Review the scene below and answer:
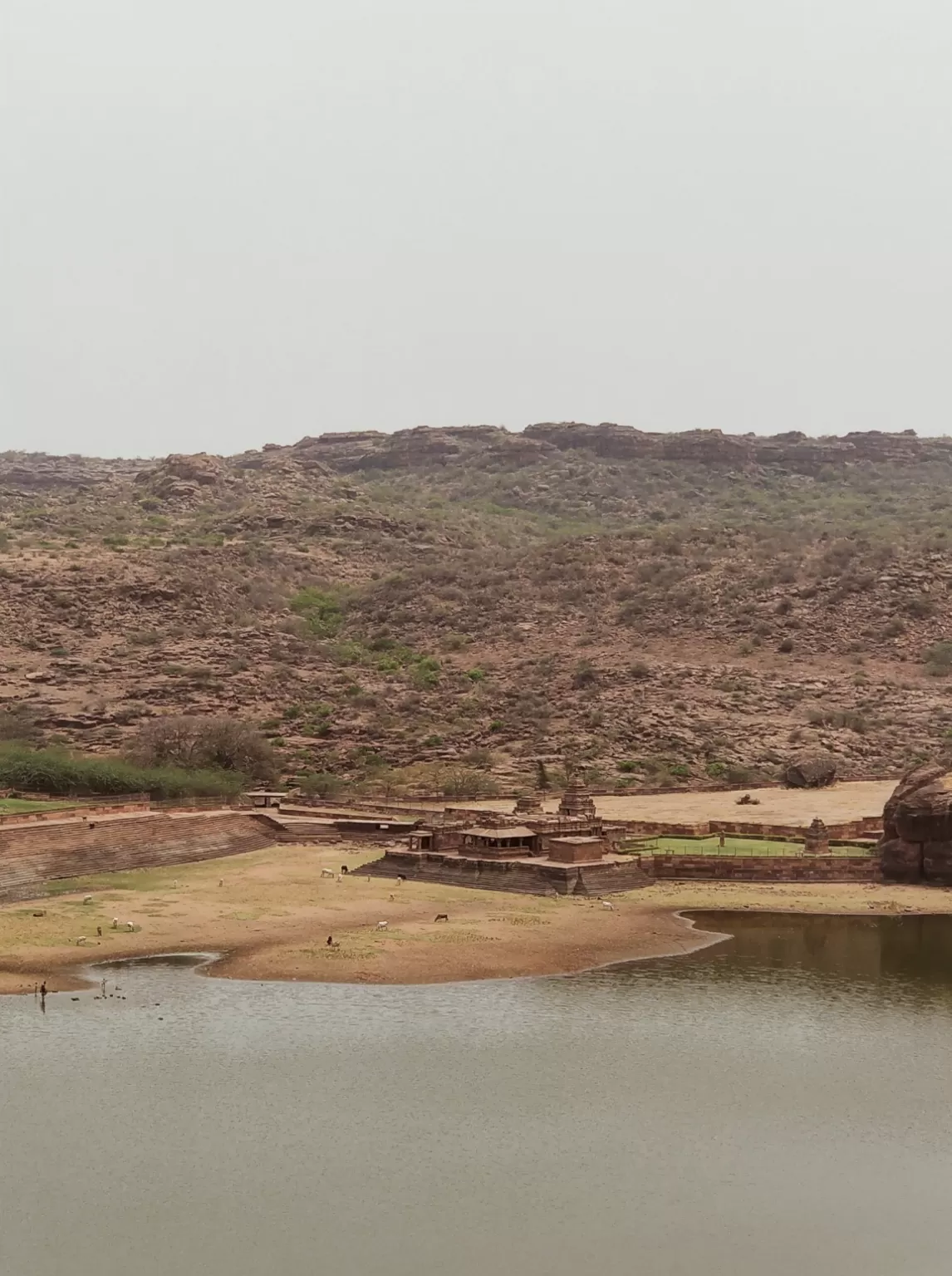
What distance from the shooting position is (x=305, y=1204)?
20719 millimetres

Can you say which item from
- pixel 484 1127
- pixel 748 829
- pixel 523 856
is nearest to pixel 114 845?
pixel 523 856

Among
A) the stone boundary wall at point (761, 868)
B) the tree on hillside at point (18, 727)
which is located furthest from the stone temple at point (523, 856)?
the tree on hillside at point (18, 727)

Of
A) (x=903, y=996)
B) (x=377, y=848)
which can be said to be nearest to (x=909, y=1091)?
(x=903, y=996)

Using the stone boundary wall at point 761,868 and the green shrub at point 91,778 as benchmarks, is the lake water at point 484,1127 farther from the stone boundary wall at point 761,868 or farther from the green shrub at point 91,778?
the green shrub at point 91,778

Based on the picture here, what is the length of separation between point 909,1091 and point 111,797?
38.4 metres

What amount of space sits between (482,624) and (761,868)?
158ft

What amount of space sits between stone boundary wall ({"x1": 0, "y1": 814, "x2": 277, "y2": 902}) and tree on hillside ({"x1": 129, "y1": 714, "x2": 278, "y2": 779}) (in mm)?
10850

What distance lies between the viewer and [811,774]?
65500 mm

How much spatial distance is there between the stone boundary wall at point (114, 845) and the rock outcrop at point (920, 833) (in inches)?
865

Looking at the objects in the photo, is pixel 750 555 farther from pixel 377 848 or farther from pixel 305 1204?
pixel 305 1204

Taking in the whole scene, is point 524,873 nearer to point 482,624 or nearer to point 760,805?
point 760,805

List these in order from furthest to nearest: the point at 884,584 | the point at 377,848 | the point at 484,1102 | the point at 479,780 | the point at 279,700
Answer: the point at 884,584 → the point at 279,700 → the point at 479,780 → the point at 377,848 → the point at 484,1102

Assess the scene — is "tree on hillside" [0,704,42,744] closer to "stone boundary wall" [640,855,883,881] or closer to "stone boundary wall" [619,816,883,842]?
"stone boundary wall" [619,816,883,842]

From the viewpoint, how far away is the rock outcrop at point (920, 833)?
149 ft
